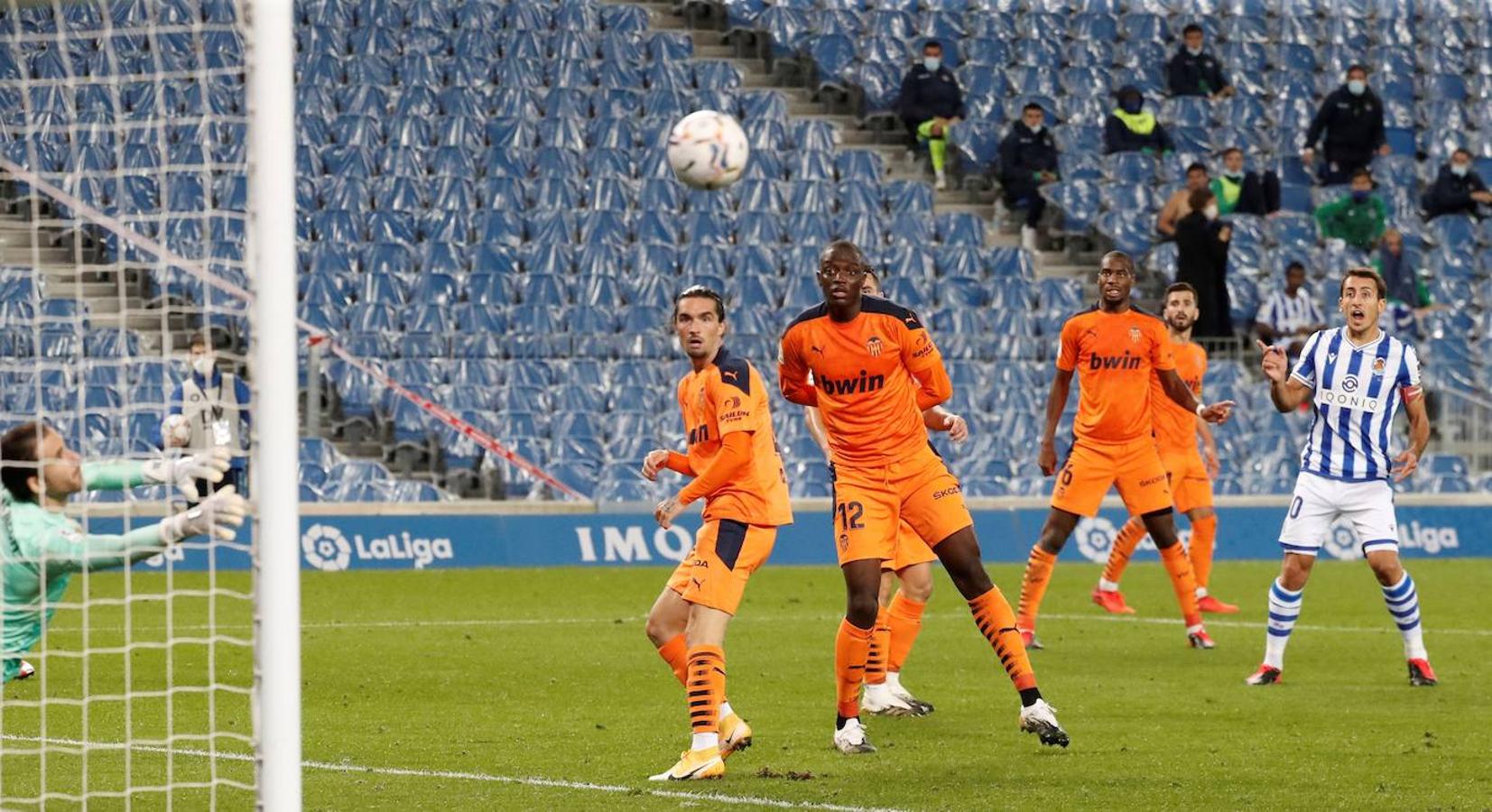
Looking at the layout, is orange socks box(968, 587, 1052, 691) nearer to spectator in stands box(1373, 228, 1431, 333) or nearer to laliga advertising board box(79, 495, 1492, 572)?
laliga advertising board box(79, 495, 1492, 572)

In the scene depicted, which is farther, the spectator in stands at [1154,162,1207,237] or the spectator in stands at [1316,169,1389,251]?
the spectator in stands at [1316,169,1389,251]

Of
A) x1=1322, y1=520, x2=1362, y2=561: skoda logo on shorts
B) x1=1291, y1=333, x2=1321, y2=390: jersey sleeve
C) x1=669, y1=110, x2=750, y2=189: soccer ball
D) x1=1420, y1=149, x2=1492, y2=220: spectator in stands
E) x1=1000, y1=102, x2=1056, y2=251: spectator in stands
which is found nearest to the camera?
x1=1291, y1=333, x2=1321, y2=390: jersey sleeve

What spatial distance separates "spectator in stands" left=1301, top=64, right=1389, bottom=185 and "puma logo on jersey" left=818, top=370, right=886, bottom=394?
1786 cm

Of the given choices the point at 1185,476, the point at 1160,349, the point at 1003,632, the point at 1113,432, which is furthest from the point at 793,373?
the point at 1185,476

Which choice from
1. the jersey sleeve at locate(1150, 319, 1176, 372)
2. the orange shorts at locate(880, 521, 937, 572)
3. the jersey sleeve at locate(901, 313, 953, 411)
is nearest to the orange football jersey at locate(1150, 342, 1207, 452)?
the jersey sleeve at locate(1150, 319, 1176, 372)

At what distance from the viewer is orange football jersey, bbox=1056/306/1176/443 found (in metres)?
13.1

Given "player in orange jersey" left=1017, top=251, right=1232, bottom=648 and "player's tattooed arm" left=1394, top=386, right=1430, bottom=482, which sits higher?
"player's tattooed arm" left=1394, top=386, right=1430, bottom=482

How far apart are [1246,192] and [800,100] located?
561cm

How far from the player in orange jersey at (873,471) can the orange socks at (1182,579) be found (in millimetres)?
4784

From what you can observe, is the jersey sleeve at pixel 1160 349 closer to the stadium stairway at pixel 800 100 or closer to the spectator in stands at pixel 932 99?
the spectator in stands at pixel 932 99

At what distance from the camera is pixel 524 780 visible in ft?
27.1

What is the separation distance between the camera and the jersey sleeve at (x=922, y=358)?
9.02 meters

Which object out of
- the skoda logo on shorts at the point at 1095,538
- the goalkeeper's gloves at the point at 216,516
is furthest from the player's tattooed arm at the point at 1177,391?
the skoda logo on shorts at the point at 1095,538

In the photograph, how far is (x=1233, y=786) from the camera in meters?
8.12
